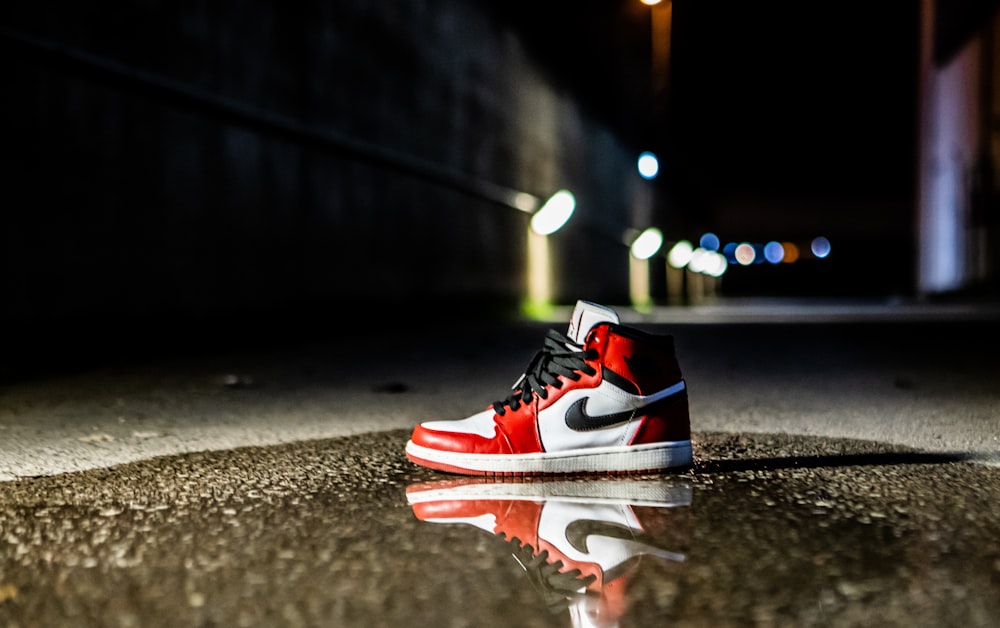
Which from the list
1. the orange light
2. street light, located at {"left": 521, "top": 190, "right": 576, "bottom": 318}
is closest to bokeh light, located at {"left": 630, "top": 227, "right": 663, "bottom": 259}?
street light, located at {"left": 521, "top": 190, "right": 576, "bottom": 318}

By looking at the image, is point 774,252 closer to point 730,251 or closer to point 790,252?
point 790,252

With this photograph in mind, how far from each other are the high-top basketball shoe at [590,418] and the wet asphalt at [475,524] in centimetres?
7

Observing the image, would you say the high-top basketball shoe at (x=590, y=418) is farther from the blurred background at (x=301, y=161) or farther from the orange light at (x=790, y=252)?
the orange light at (x=790, y=252)

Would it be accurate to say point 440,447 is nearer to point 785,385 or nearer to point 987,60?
point 785,385

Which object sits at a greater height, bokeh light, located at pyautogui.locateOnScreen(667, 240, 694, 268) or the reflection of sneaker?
bokeh light, located at pyautogui.locateOnScreen(667, 240, 694, 268)

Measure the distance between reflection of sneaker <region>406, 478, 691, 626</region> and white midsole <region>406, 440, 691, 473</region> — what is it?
0.16 feet

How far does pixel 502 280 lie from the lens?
43.4ft

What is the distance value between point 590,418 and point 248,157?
18.8 ft

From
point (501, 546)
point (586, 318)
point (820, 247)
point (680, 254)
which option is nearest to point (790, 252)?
point (820, 247)

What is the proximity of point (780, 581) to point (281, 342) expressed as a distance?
21.5 ft

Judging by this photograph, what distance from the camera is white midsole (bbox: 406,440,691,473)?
2199 millimetres

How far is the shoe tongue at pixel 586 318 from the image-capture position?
2.22 metres

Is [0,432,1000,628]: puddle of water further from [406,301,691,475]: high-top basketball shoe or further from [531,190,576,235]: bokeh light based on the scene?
[531,190,576,235]: bokeh light

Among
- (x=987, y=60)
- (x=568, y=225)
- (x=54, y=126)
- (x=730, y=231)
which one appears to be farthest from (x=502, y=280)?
(x=730, y=231)
